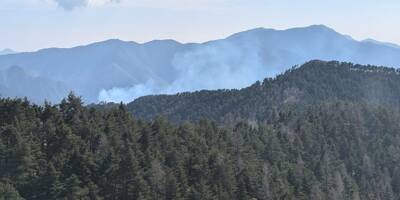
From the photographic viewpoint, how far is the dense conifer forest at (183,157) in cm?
5322

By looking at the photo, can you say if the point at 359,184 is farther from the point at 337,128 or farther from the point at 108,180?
the point at 108,180

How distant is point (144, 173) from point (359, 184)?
61702mm

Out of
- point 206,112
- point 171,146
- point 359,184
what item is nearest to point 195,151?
point 171,146

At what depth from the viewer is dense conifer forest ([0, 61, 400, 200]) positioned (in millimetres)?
53219

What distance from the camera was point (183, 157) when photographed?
68.8m

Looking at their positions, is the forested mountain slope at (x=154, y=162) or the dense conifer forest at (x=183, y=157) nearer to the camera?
the forested mountain slope at (x=154, y=162)

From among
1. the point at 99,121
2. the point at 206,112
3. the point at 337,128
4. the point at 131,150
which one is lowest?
the point at 131,150

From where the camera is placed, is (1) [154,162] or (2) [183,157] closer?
(1) [154,162]

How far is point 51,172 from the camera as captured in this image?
169 ft

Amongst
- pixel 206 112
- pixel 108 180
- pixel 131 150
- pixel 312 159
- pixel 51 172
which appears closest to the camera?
pixel 51 172

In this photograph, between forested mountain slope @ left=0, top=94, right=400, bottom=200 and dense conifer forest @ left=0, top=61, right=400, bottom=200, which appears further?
dense conifer forest @ left=0, top=61, right=400, bottom=200

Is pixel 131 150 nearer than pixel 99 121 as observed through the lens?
Yes

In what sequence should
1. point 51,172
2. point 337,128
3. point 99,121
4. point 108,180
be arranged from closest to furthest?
point 51,172 → point 108,180 → point 99,121 → point 337,128

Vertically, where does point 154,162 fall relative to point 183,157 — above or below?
below
